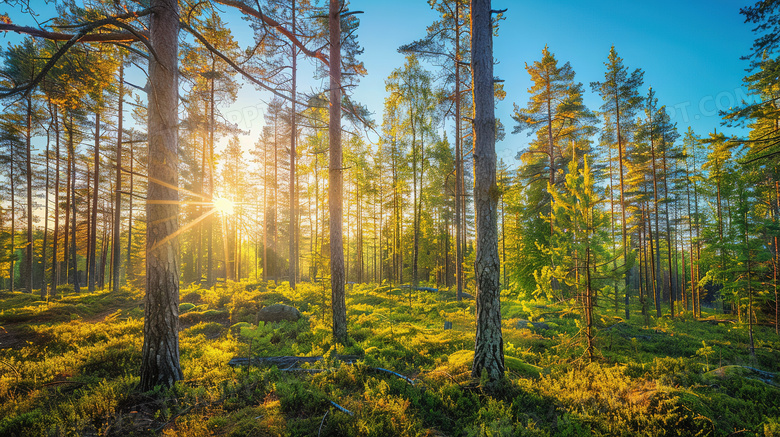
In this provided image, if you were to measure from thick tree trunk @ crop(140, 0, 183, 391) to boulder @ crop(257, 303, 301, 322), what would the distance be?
17.9 ft

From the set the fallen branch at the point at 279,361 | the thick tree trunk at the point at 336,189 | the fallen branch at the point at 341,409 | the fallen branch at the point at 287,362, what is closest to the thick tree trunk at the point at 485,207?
the fallen branch at the point at 287,362

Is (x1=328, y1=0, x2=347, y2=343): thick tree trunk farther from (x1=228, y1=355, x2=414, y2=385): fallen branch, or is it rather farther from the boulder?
the boulder

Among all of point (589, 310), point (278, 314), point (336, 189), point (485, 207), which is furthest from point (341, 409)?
point (278, 314)

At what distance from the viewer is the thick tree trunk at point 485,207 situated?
502 centimetres

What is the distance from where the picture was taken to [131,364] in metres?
5.87

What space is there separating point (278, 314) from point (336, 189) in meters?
5.80

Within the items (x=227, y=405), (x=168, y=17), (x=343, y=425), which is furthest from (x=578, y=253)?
(x=168, y=17)

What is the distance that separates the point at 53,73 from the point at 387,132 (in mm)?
16716

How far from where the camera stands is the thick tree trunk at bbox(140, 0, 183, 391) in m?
4.58

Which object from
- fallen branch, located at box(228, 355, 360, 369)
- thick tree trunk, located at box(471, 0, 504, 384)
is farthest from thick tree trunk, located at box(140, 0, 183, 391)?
thick tree trunk, located at box(471, 0, 504, 384)

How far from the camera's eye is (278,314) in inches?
404

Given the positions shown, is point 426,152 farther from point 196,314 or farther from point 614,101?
point 196,314

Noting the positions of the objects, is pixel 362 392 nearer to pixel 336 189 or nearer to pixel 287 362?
pixel 287 362

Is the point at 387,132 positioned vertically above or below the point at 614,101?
below
